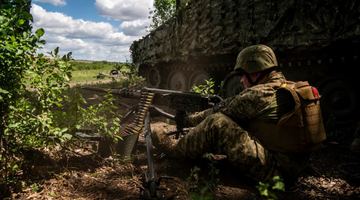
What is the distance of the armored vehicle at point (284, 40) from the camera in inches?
A: 312

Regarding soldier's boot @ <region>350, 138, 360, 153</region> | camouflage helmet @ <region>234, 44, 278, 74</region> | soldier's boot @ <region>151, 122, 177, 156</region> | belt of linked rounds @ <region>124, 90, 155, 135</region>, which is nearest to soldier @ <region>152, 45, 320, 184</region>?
camouflage helmet @ <region>234, 44, 278, 74</region>

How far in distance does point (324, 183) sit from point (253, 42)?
17.0ft

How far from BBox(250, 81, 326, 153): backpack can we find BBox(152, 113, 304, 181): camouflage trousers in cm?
17

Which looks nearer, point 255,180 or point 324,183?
point 255,180

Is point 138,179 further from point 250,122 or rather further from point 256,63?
point 256,63

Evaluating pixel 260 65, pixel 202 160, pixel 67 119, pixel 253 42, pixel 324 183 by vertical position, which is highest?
pixel 253 42

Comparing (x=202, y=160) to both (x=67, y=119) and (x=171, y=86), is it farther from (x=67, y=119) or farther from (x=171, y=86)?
A: (x=171, y=86)

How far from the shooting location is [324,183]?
535 centimetres

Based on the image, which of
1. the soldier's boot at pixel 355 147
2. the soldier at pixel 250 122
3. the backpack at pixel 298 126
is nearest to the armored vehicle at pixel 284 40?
the soldier's boot at pixel 355 147

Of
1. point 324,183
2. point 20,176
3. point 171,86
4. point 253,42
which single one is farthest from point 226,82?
point 20,176

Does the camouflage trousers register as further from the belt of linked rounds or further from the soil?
the belt of linked rounds

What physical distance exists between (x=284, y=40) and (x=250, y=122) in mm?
4993

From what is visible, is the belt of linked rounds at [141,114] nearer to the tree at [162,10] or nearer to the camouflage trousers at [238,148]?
the camouflage trousers at [238,148]

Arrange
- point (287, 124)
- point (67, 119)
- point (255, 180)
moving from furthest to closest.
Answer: point (67, 119) → point (255, 180) → point (287, 124)
